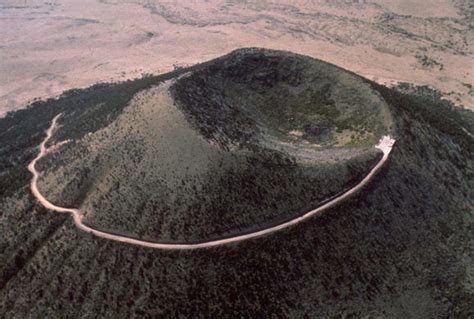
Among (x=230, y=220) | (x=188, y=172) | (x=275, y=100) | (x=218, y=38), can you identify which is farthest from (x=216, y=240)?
(x=218, y=38)

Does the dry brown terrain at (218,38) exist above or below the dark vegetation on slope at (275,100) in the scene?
below

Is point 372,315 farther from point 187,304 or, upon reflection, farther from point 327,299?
point 187,304

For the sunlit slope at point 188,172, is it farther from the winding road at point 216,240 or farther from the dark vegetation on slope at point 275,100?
the winding road at point 216,240

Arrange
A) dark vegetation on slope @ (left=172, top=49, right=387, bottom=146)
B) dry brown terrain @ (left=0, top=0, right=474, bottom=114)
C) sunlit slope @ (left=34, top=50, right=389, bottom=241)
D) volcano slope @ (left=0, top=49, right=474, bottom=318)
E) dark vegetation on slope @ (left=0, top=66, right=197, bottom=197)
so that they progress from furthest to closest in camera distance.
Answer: dry brown terrain @ (left=0, top=0, right=474, bottom=114) → dark vegetation on slope @ (left=0, top=66, right=197, bottom=197) → dark vegetation on slope @ (left=172, top=49, right=387, bottom=146) → sunlit slope @ (left=34, top=50, right=389, bottom=241) → volcano slope @ (left=0, top=49, right=474, bottom=318)

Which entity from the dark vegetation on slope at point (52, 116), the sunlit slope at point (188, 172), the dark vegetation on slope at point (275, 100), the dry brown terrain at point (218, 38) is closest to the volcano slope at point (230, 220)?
the sunlit slope at point (188, 172)

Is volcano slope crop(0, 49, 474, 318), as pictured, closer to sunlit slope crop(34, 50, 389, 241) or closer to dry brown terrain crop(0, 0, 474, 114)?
sunlit slope crop(34, 50, 389, 241)

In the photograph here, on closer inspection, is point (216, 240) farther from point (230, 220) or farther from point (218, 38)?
point (218, 38)

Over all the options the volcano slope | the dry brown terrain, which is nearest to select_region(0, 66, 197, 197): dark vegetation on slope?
the volcano slope

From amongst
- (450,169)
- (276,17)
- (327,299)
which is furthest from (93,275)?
(276,17)
